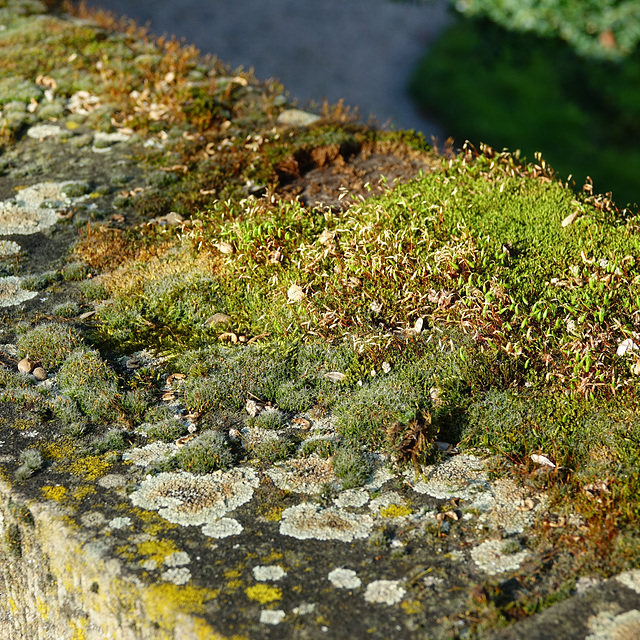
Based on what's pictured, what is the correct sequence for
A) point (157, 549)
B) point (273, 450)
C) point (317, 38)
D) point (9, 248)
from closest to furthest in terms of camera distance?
point (157, 549) < point (273, 450) < point (9, 248) < point (317, 38)

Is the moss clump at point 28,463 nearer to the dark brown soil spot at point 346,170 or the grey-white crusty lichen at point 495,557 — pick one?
the grey-white crusty lichen at point 495,557

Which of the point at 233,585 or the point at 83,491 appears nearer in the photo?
the point at 233,585

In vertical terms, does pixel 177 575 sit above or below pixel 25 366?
above

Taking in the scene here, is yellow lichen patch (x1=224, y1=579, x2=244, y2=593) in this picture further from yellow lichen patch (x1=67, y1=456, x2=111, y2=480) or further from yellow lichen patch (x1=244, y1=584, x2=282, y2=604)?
yellow lichen patch (x1=67, y1=456, x2=111, y2=480)

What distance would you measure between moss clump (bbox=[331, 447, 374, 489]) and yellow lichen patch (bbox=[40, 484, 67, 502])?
163 centimetres

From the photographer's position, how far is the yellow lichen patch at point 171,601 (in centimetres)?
327

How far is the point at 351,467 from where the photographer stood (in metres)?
4.22

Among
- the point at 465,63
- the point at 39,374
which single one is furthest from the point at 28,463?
the point at 465,63

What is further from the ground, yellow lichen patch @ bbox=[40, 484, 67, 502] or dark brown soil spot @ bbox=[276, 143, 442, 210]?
dark brown soil spot @ bbox=[276, 143, 442, 210]

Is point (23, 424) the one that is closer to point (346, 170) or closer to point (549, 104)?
point (346, 170)

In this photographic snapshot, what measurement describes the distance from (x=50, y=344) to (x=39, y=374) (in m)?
0.32

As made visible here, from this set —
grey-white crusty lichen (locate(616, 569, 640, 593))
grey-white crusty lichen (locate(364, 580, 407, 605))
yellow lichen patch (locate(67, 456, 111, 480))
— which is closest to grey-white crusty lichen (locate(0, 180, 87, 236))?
yellow lichen patch (locate(67, 456, 111, 480))

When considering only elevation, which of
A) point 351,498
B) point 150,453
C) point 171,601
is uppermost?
point 351,498

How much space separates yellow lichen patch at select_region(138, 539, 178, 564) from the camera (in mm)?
3576
